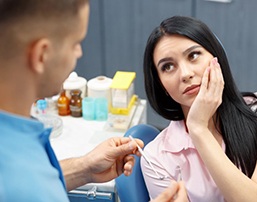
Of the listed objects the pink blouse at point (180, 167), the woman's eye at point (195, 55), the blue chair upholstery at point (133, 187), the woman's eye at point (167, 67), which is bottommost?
the blue chair upholstery at point (133, 187)

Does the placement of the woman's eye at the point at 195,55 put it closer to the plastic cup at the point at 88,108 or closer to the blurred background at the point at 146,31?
the plastic cup at the point at 88,108

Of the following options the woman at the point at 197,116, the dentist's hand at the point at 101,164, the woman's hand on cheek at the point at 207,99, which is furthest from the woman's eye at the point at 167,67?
the dentist's hand at the point at 101,164

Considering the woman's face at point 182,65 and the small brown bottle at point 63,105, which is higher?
the woman's face at point 182,65

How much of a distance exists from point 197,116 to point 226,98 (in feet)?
0.67

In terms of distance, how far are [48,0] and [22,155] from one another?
0.93ft

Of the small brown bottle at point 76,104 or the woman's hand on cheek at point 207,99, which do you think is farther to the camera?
the small brown bottle at point 76,104

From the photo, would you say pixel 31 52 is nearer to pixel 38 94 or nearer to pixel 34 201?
pixel 38 94

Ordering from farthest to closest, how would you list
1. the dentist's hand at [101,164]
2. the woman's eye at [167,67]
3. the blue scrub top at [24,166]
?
the woman's eye at [167,67] → the dentist's hand at [101,164] → the blue scrub top at [24,166]

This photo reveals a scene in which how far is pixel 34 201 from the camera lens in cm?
91

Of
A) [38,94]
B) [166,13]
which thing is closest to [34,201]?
[38,94]

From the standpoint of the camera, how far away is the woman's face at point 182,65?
5.62 feet

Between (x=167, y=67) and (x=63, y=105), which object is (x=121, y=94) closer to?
(x=63, y=105)

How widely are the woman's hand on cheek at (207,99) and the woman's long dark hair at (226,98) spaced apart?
0.39 ft

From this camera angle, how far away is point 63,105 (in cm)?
239
